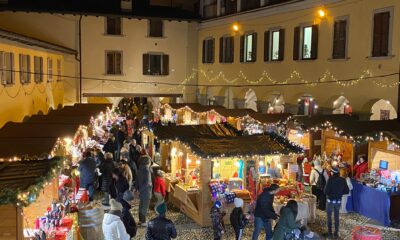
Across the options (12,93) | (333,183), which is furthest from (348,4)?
(12,93)

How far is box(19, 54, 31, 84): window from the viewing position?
730 inches

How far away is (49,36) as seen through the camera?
30281 millimetres

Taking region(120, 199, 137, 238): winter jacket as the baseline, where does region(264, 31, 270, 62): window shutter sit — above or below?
above

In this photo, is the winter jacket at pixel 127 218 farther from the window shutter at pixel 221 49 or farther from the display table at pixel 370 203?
the window shutter at pixel 221 49

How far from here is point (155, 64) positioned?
108ft

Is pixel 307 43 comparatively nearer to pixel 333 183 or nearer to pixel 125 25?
pixel 333 183

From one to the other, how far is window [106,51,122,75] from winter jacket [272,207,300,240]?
77.6ft

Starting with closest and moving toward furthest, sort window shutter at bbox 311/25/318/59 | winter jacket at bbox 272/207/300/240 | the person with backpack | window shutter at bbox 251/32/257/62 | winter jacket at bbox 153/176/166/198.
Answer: winter jacket at bbox 272/207/300/240, winter jacket at bbox 153/176/166/198, the person with backpack, window shutter at bbox 311/25/318/59, window shutter at bbox 251/32/257/62

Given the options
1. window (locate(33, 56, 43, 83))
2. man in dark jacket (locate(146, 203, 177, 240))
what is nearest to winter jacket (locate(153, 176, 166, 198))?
man in dark jacket (locate(146, 203, 177, 240))

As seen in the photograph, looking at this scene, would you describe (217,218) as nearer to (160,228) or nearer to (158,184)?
(160,228)

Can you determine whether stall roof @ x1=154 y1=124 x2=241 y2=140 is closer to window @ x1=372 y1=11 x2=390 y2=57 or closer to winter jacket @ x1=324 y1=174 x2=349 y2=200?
winter jacket @ x1=324 y1=174 x2=349 y2=200

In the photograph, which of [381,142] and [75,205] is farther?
[381,142]

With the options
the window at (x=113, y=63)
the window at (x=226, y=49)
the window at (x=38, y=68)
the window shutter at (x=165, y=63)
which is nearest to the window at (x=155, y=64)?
the window shutter at (x=165, y=63)

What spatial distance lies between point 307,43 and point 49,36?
1628 centimetres
